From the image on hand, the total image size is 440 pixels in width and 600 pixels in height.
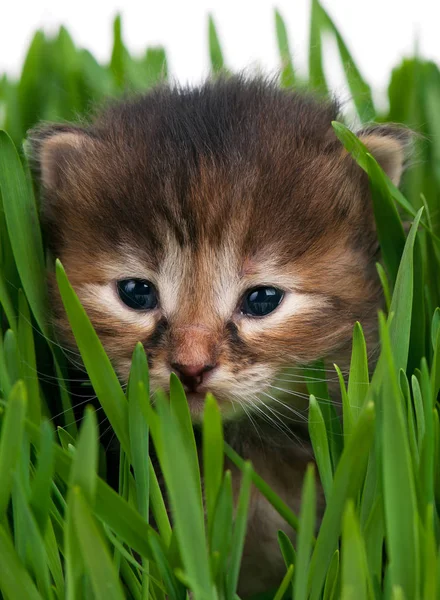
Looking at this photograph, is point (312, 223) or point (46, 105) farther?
point (46, 105)

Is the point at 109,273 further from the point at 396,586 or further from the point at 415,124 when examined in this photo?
the point at 415,124

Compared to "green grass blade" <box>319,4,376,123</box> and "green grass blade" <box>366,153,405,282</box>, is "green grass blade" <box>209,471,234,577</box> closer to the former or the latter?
"green grass blade" <box>366,153,405,282</box>

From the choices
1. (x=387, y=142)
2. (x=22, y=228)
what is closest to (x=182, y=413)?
(x=22, y=228)

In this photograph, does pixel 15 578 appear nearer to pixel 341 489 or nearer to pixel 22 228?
pixel 341 489

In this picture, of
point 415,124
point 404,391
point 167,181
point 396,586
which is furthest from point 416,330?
point 415,124

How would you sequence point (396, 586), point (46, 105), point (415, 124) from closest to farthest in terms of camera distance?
point (396, 586)
point (415, 124)
point (46, 105)

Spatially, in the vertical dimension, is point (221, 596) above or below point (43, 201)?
below

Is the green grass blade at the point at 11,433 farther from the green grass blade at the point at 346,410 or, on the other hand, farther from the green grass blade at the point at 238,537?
the green grass blade at the point at 346,410
